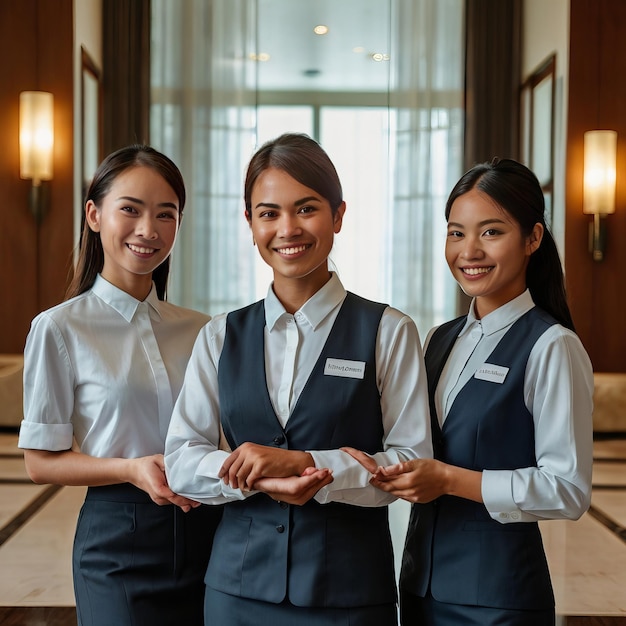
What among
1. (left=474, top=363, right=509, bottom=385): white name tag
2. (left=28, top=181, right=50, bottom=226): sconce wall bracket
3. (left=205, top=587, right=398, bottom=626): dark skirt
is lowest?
(left=205, top=587, right=398, bottom=626): dark skirt

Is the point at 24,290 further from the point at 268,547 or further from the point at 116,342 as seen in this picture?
the point at 268,547

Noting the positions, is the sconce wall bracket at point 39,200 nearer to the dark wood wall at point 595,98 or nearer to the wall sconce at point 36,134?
the wall sconce at point 36,134

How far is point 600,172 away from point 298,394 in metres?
5.31

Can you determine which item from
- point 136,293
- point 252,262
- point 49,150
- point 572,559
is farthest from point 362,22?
point 136,293

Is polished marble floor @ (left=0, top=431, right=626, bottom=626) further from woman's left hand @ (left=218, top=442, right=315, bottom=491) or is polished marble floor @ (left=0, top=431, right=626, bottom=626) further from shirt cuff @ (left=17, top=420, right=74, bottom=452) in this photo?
woman's left hand @ (left=218, top=442, right=315, bottom=491)

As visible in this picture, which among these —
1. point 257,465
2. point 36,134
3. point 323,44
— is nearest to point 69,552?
point 257,465

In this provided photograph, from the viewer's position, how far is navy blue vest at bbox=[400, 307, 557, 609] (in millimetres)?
1571

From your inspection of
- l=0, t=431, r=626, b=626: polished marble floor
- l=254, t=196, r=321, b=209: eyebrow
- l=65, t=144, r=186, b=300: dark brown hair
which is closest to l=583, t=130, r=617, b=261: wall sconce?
l=0, t=431, r=626, b=626: polished marble floor

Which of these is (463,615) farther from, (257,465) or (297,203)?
(297,203)

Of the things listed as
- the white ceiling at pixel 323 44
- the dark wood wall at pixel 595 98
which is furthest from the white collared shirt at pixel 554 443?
the white ceiling at pixel 323 44

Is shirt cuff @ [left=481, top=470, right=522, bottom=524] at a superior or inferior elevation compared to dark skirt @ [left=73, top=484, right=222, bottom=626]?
superior

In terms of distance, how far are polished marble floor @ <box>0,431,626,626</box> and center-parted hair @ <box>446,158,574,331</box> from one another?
4.94 feet

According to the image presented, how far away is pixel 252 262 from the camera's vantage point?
759 cm

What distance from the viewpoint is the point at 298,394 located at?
1.55m
